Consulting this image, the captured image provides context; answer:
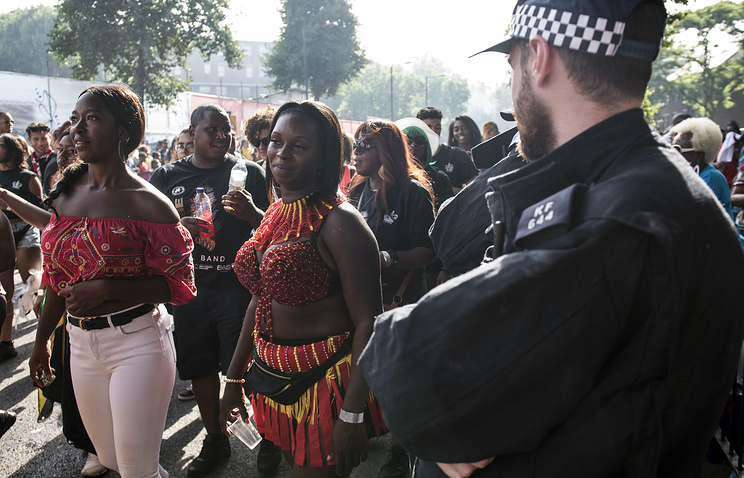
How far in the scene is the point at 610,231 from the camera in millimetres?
865

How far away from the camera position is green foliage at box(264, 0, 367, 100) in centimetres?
4281

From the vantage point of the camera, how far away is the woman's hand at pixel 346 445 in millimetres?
2117

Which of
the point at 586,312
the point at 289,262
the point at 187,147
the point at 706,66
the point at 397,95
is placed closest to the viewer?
the point at 586,312

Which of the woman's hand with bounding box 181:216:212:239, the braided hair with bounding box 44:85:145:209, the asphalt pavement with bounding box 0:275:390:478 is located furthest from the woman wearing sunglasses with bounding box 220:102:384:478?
the asphalt pavement with bounding box 0:275:390:478

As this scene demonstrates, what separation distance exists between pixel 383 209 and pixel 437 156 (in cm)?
271

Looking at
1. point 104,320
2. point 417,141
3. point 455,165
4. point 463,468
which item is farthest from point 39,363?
point 455,165

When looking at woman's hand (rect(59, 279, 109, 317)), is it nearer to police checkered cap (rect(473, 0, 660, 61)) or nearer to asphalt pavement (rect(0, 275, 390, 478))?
asphalt pavement (rect(0, 275, 390, 478))

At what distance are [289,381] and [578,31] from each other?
1833mm

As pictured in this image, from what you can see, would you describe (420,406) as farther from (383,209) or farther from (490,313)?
(383,209)

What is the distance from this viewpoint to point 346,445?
212 centimetres

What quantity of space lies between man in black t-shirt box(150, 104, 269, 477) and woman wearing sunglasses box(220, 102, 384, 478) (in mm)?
1070

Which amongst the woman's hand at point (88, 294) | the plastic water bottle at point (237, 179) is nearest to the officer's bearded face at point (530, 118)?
the woman's hand at point (88, 294)

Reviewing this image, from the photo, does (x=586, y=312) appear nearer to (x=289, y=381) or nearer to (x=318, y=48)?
(x=289, y=381)

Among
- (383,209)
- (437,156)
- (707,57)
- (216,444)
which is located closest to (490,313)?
(383,209)
